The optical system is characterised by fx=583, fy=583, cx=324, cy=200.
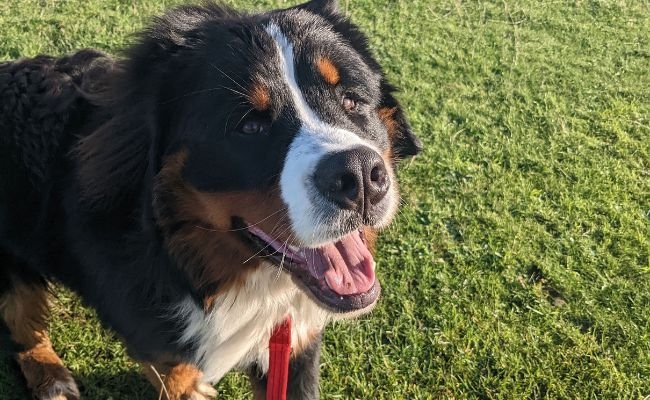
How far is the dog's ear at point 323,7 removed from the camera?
2502mm

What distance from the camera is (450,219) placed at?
405 cm

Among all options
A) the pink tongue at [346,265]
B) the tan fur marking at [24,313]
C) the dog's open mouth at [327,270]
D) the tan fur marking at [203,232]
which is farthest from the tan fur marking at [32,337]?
the pink tongue at [346,265]

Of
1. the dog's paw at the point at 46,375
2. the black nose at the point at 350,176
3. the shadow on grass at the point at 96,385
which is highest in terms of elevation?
the black nose at the point at 350,176

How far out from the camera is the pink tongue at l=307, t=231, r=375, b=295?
210 cm

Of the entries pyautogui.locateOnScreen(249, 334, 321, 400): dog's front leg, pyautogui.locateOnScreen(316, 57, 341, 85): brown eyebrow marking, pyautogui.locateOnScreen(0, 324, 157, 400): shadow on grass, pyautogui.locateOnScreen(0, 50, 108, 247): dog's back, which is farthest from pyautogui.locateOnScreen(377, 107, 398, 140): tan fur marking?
pyautogui.locateOnScreen(0, 324, 157, 400): shadow on grass

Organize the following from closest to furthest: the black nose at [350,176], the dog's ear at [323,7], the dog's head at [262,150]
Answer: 1. the black nose at [350,176]
2. the dog's head at [262,150]
3. the dog's ear at [323,7]

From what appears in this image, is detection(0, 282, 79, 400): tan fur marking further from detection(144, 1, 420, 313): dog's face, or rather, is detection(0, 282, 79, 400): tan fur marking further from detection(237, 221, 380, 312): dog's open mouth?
detection(237, 221, 380, 312): dog's open mouth

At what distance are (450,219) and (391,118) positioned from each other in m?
1.64

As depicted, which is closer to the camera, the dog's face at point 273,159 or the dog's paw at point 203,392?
the dog's face at point 273,159

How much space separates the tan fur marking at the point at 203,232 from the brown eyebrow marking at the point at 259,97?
1.01 ft

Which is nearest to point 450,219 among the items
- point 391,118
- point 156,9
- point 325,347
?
point 325,347

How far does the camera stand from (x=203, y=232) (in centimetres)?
218

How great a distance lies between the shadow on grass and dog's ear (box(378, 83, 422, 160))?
178 cm

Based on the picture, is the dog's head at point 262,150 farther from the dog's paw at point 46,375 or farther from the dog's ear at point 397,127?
the dog's paw at point 46,375
